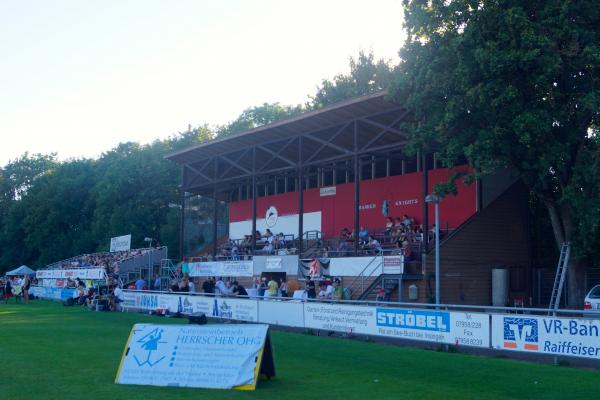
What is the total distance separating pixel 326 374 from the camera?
12.8m

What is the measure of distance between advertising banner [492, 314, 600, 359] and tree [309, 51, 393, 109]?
43.8 meters

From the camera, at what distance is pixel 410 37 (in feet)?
80.5

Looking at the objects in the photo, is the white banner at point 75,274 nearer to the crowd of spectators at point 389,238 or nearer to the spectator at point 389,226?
the crowd of spectators at point 389,238

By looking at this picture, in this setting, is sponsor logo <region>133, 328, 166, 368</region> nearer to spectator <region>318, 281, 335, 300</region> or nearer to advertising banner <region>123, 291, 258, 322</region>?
advertising banner <region>123, 291, 258, 322</region>

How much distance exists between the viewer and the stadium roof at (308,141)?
28047 millimetres

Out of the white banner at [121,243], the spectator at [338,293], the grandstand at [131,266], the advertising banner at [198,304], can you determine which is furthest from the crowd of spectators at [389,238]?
the white banner at [121,243]

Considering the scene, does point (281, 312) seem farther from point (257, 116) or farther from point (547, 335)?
point (257, 116)

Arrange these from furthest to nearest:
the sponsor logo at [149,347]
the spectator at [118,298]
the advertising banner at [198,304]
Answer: the spectator at [118,298] → the advertising banner at [198,304] → the sponsor logo at [149,347]

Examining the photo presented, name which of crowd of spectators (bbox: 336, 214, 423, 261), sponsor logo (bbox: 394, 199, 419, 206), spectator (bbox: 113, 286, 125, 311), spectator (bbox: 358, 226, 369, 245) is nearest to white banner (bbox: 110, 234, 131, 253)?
spectator (bbox: 113, 286, 125, 311)

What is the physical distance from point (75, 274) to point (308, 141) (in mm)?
21049

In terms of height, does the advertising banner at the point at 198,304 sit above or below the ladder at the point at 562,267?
below

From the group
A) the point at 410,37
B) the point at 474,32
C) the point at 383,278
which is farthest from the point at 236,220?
the point at 474,32

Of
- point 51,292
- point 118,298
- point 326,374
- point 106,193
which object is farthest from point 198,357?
point 106,193

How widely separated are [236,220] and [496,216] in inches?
841
